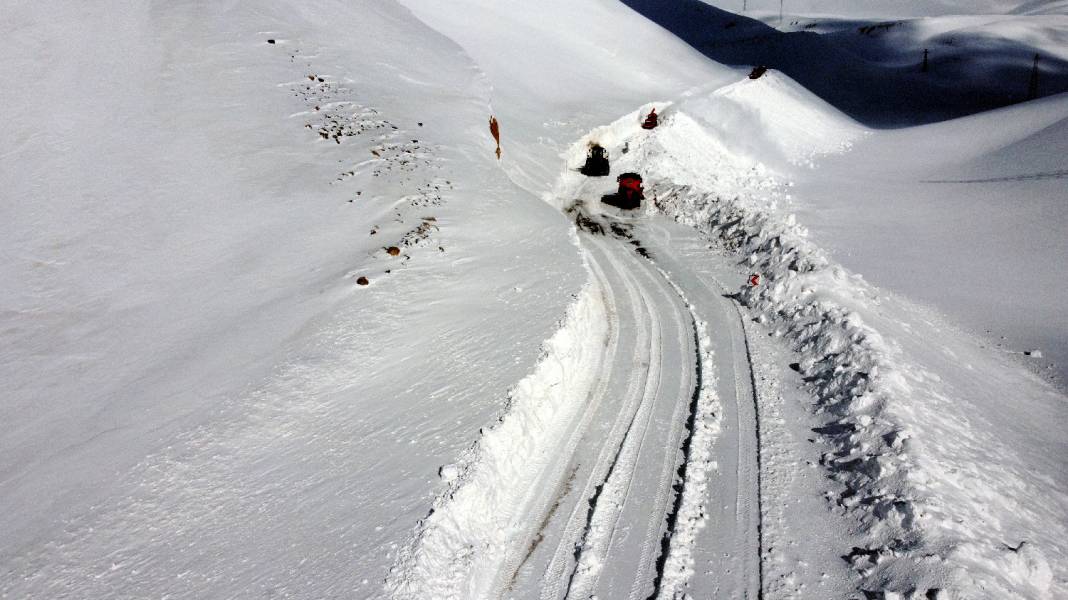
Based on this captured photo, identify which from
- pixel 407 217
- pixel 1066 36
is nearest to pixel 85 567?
pixel 407 217

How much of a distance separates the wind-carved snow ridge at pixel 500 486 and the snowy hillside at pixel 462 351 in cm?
4

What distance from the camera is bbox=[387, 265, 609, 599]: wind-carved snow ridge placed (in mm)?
5629

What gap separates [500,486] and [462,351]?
91.3 inches

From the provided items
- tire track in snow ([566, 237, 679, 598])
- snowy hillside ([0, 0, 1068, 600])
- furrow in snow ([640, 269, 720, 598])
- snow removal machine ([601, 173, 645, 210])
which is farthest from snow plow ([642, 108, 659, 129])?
tire track in snow ([566, 237, 679, 598])

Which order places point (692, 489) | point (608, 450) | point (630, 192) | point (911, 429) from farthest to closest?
1. point (630, 192)
2. point (608, 450)
3. point (911, 429)
4. point (692, 489)

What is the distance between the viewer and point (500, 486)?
6.84m

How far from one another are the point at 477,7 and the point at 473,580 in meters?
35.7

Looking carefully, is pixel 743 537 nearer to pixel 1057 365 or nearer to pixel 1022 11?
pixel 1057 365

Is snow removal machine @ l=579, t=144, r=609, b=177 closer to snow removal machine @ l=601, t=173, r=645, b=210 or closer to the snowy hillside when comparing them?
the snowy hillside

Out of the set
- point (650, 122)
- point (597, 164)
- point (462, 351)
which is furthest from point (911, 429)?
point (650, 122)

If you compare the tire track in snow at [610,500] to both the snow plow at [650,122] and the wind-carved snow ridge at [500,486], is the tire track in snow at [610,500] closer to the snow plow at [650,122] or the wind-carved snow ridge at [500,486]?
the wind-carved snow ridge at [500,486]

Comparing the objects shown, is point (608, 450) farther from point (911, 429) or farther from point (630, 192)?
point (630, 192)

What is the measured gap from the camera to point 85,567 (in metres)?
5.32

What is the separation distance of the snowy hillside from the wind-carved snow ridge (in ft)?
0.12
